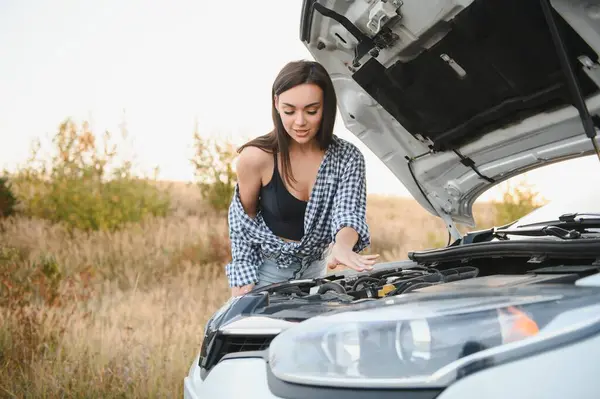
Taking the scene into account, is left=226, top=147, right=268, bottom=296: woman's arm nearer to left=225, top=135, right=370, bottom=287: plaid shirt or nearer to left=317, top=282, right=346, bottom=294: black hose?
left=225, top=135, right=370, bottom=287: plaid shirt

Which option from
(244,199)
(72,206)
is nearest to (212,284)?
(72,206)

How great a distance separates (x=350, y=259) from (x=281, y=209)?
686mm

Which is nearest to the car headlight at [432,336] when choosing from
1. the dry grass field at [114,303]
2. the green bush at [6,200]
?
the dry grass field at [114,303]

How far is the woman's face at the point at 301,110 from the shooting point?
2.51 meters

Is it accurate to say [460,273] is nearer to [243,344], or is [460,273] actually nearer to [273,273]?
[243,344]

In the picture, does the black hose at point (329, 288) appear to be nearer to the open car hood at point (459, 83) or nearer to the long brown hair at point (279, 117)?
the long brown hair at point (279, 117)

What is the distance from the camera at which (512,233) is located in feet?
7.80

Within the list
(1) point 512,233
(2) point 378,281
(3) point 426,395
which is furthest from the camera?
(1) point 512,233

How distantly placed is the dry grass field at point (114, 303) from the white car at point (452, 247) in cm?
148

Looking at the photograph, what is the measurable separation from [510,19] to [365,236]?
103cm

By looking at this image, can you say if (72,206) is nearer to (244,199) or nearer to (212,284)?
(212,284)

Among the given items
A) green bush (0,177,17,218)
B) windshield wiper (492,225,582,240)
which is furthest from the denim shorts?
green bush (0,177,17,218)

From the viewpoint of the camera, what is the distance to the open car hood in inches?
78.0

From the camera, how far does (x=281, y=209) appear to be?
9.13 feet
